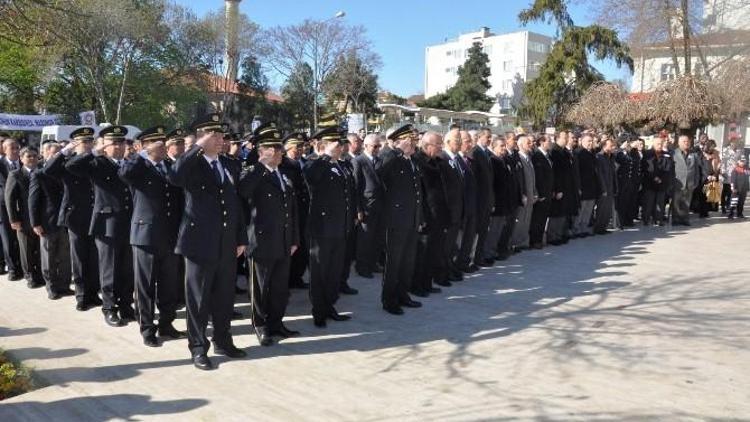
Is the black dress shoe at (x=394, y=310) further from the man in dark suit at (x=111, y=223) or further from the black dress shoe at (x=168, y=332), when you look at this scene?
the man in dark suit at (x=111, y=223)

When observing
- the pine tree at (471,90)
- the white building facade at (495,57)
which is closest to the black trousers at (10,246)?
the pine tree at (471,90)

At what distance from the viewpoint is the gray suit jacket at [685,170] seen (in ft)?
45.8

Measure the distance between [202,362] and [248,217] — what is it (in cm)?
136

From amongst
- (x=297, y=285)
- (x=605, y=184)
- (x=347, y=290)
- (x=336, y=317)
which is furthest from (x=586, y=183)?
(x=336, y=317)

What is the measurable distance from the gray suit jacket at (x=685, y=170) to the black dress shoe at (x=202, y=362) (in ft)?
38.6

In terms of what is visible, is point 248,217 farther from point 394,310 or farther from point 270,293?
point 394,310

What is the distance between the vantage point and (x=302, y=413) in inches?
169

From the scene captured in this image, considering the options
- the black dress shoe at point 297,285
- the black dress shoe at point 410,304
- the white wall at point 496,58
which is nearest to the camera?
the black dress shoe at point 410,304

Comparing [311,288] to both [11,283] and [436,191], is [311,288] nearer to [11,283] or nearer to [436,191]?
[436,191]

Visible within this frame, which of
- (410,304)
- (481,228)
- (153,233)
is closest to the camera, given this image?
(153,233)

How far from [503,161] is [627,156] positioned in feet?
16.0

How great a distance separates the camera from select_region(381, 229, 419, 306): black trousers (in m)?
6.75

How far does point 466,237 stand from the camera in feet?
29.1

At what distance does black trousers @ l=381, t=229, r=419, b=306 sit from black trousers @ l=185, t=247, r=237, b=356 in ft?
6.27
